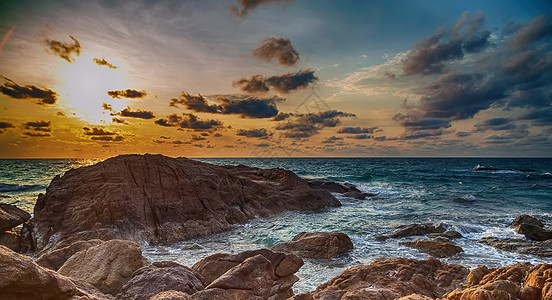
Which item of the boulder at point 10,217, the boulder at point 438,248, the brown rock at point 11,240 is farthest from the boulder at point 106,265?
the boulder at point 438,248

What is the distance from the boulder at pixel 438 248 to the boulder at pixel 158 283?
37.0 feet

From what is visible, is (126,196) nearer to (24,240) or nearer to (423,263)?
(24,240)

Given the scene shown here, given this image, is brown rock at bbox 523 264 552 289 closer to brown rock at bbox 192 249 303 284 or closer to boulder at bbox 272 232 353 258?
brown rock at bbox 192 249 303 284

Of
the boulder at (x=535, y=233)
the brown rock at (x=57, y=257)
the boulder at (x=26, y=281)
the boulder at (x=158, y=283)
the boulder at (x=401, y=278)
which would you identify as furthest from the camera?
the boulder at (x=535, y=233)

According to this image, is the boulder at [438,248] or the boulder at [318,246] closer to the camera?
the boulder at [318,246]

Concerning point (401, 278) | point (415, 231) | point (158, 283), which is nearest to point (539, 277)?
point (401, 278)

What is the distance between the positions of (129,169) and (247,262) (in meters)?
14.1

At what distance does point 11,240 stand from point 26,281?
42.5 ft

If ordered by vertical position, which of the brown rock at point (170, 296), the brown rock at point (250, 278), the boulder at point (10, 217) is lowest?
the boulder at point (10, 217)

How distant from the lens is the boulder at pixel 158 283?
5.93m

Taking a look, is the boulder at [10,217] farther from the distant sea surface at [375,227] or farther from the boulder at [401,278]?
the boulder at [401,278]

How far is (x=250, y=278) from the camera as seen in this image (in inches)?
250

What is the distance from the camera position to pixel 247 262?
6.64 m

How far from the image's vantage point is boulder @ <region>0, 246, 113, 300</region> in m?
4.25
